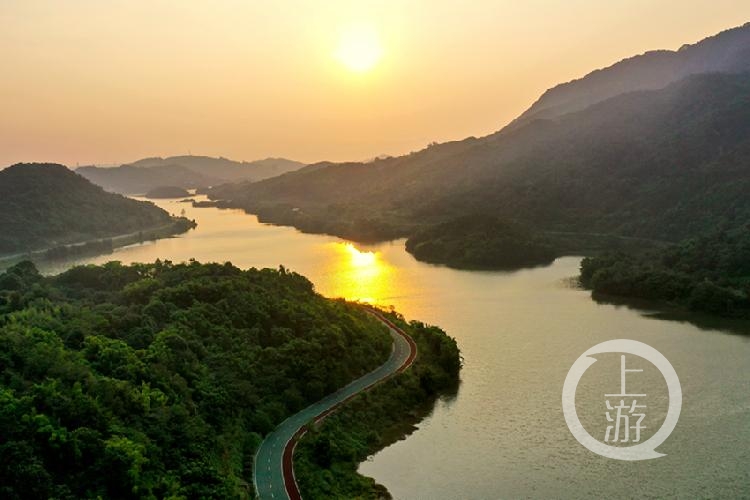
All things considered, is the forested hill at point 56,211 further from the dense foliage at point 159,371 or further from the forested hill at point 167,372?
the dense foliage at point 159,371

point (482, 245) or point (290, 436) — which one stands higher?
point (482, 245)

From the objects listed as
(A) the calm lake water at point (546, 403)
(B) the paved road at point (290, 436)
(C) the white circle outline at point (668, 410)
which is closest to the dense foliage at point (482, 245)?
(A) the calm lake water at point (546, 403)

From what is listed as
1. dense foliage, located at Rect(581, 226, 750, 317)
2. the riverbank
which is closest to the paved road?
dense foliage, located at Rect(581, 226, 750, 317)

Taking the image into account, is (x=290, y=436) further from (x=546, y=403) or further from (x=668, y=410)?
(x=668, y=410)

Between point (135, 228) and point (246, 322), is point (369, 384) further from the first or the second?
point (135, 228)

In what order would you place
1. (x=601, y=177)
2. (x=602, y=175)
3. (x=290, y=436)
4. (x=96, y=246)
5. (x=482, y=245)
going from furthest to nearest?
(x=602, y=175) → (x=601, y=177) → (x=96, y=246) → (x=482, y=245) → (x=290, y=436)

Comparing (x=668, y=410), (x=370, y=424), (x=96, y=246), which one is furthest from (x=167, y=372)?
(x=96, y=246)
